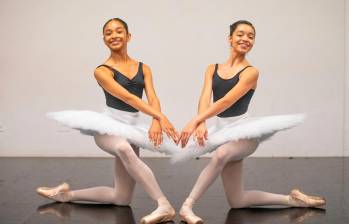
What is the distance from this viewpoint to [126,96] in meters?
3.07

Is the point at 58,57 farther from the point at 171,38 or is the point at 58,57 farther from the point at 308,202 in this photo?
the point at 308,202

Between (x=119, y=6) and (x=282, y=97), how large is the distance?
2.01m

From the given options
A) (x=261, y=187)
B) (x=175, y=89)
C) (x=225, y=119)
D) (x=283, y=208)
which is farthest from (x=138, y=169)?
(x=175, y=89)

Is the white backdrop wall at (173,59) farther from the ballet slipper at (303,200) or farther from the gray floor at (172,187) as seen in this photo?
the ballet slipper at (303,200)

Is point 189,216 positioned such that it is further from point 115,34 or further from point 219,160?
point 115,34

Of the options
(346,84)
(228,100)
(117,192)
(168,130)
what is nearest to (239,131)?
(228,100)

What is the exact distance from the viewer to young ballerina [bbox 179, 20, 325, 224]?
2.95 metres

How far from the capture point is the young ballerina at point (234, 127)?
2.95 meters

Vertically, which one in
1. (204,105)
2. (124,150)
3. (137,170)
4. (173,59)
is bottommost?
(137,170)

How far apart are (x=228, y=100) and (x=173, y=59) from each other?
3034 mm

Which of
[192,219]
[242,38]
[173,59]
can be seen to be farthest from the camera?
[173,59]

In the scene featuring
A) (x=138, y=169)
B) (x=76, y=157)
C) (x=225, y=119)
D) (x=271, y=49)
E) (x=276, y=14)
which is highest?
(x=276, y=14)

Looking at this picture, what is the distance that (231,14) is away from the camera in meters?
5.90

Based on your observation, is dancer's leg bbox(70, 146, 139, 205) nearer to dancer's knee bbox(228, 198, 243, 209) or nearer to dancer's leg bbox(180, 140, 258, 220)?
dancer's leg bbox(180, 140, 258, 220)
